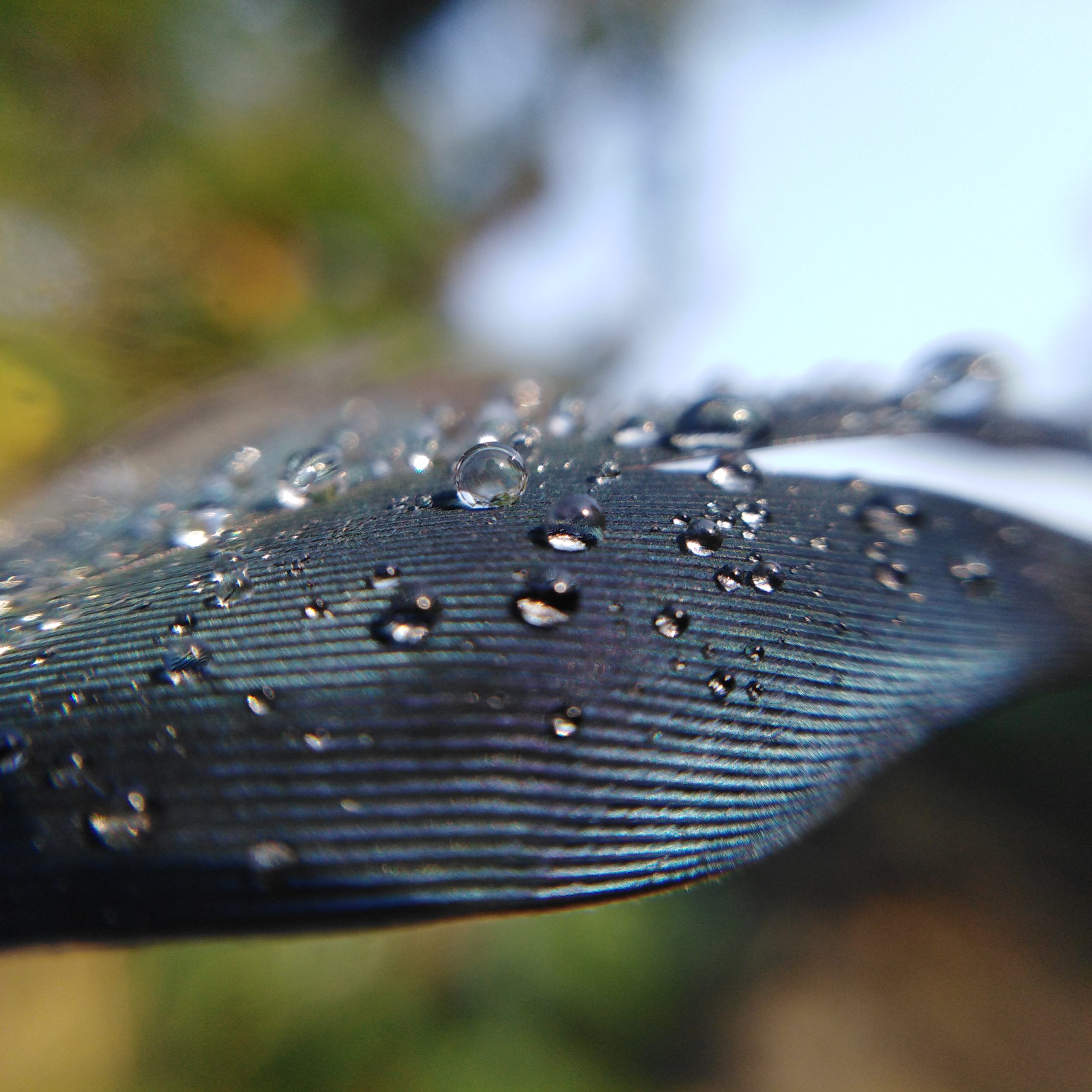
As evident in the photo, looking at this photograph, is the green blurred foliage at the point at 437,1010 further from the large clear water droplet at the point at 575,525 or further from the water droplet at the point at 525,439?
the large clear water droplet at the point at 575,525

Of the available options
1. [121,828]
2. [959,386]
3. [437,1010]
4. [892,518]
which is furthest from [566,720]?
[437,1010]

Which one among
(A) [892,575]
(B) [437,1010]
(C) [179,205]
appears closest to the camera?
(A) [892,575]

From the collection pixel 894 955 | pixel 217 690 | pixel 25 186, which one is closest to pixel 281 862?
pixel 217 690

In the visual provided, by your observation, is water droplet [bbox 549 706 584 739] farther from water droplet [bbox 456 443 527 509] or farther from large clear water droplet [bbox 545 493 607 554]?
water droplet [bbox 456 443 527 509]

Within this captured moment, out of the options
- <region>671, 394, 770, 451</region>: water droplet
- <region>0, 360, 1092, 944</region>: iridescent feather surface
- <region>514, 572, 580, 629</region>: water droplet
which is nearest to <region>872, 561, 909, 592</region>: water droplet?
<region>0, 360, 1092, 944</region>: iridescent feather surface

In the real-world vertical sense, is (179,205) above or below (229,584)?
above

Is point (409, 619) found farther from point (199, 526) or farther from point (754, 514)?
point (199, 526)

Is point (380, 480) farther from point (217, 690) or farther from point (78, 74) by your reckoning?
point (78, 74)


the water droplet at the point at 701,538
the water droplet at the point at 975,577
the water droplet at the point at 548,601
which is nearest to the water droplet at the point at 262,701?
the water droplet at the point at 548,601
